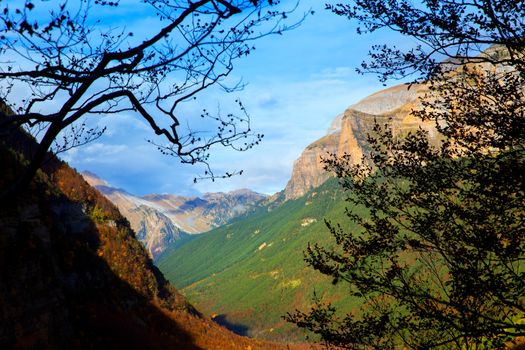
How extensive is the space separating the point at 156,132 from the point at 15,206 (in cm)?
723

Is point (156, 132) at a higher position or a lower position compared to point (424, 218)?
higher

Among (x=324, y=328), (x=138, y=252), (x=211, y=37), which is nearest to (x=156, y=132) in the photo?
(x=211, y=37)

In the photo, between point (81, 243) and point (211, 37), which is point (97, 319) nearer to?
point (81, 243)

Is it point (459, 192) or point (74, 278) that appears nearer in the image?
point (459, 192)

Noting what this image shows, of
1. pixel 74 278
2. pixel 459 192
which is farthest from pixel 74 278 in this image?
pixel 459 192

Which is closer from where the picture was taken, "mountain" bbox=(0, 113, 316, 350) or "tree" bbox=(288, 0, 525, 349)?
"tree" bbox=(288, 0, 525, 349)

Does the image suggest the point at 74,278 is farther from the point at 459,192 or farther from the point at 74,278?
the point at 459,192

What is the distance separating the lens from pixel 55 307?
1228 cm

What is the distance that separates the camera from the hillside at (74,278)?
1100 cm

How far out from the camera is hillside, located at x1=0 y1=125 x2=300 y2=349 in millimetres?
11000

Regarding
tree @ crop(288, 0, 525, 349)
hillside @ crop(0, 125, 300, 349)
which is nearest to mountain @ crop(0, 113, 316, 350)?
hillside @ crop(0, 125, 300, 349)

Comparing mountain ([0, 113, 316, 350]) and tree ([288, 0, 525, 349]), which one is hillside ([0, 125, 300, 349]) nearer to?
mountain ([0, 113, 316, 350])

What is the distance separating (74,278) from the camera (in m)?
23.0

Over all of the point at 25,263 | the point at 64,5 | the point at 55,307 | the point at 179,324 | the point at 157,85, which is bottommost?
the point at 179,324
